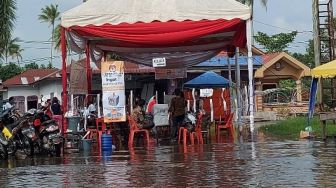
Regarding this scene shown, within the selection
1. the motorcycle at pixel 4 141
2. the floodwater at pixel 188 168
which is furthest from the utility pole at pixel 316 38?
the motorcycle at pixel 4 141

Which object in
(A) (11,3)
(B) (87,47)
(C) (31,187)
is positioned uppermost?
(A) (11,3)

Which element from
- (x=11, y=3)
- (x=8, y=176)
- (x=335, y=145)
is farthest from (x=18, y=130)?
(x=11, y=3)

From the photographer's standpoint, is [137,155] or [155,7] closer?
[137,155]

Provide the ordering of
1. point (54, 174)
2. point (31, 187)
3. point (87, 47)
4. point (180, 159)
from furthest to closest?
point (87, 47)
point (180, 159)
point (54, 174)
point (31, 187)

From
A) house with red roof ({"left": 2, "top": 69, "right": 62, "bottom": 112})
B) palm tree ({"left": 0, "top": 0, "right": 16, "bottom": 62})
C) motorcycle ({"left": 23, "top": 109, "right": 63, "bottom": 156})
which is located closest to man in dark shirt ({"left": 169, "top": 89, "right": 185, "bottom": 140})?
motorcycle ({"left": 23, "top": 109, "right": 63, "bottom": 156})

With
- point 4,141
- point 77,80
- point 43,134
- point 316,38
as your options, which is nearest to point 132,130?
point 43,134

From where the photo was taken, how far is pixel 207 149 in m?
15.7

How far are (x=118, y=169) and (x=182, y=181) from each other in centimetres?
239

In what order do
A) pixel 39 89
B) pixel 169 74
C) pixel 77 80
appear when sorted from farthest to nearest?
pixel 39 89, pixel 169 74, pixel 77 80

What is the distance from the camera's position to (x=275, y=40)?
203ft

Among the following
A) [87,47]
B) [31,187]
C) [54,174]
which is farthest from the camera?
[87,47]

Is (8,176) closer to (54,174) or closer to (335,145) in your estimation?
(54,174)

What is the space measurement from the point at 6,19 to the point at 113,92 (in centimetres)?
1332

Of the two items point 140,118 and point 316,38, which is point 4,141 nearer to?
point 140,118
